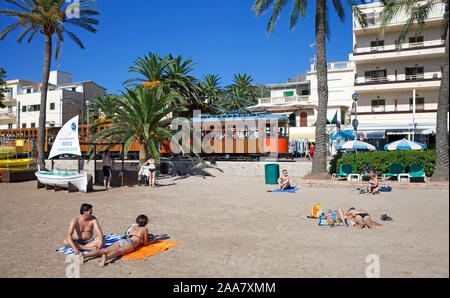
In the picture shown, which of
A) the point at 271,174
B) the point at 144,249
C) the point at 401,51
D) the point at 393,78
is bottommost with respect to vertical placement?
the point at 144,249

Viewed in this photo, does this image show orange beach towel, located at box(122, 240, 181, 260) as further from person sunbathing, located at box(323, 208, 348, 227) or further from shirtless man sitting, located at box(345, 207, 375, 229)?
shirtless man sitting, located at box(345, 207, 375, 229)

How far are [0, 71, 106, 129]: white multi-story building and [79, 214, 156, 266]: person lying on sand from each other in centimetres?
4360

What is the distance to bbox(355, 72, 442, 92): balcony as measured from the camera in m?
27.9

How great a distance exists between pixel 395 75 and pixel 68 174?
3006cm

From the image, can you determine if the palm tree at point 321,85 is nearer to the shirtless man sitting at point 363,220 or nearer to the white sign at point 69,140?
the shirtless man sitting at point 363,220

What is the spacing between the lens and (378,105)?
1260 inches

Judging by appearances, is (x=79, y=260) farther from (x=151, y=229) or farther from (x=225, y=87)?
(x=225, y=87)

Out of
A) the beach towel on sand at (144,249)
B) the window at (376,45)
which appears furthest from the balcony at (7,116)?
the beach towel on sand at (144,249)

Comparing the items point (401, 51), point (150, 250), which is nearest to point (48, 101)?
point (401, 51)

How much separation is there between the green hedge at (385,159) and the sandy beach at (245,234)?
2.81 metres

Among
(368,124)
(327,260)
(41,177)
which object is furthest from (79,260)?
(368,124)

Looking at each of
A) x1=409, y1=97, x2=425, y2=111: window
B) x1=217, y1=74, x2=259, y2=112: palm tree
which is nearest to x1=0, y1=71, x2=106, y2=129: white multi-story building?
x1=217, y1=74, x2=259, y2=112: palm tree

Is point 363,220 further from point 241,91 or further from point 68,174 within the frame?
point 241,91

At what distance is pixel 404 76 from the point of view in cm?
3109
